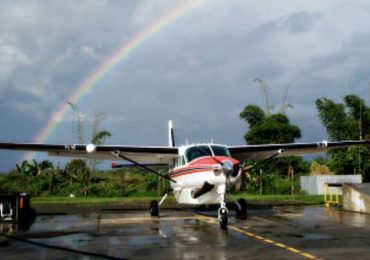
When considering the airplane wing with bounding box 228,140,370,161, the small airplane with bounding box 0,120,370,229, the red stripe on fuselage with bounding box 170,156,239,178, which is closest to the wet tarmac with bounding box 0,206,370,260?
the small airplane with bounding box 0,120,370,229

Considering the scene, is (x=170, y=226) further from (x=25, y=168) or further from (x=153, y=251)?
(x=25, y=168)

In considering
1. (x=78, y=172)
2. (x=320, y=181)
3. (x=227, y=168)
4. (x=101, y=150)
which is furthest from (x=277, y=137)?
(x=227, y=168)

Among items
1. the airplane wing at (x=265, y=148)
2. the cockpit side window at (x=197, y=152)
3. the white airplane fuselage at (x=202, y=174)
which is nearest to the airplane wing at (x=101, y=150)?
the white airplane fuselage at (x=202, y=174)

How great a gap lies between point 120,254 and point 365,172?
3470cm

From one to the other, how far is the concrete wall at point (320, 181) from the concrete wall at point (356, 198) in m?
16.2

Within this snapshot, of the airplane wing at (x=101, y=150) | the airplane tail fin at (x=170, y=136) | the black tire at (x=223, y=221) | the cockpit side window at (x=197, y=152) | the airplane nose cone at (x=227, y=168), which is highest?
the airplane tail fin at (x=170, y=136)

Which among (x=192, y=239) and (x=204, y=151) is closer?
(x=192, y=239)

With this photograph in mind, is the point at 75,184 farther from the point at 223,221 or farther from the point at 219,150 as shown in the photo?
the point at 223,221

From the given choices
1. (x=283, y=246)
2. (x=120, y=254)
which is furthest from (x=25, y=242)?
(x=283, y=246)

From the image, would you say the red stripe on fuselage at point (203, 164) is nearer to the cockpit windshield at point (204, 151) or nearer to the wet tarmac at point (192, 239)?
the cockpit windshield at point (204, 151)

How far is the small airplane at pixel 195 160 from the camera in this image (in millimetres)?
14578

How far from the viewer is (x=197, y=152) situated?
16.7 meters

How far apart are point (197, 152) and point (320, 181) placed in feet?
71.8

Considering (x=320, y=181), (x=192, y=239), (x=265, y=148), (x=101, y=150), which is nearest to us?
(x=192, y=239)
